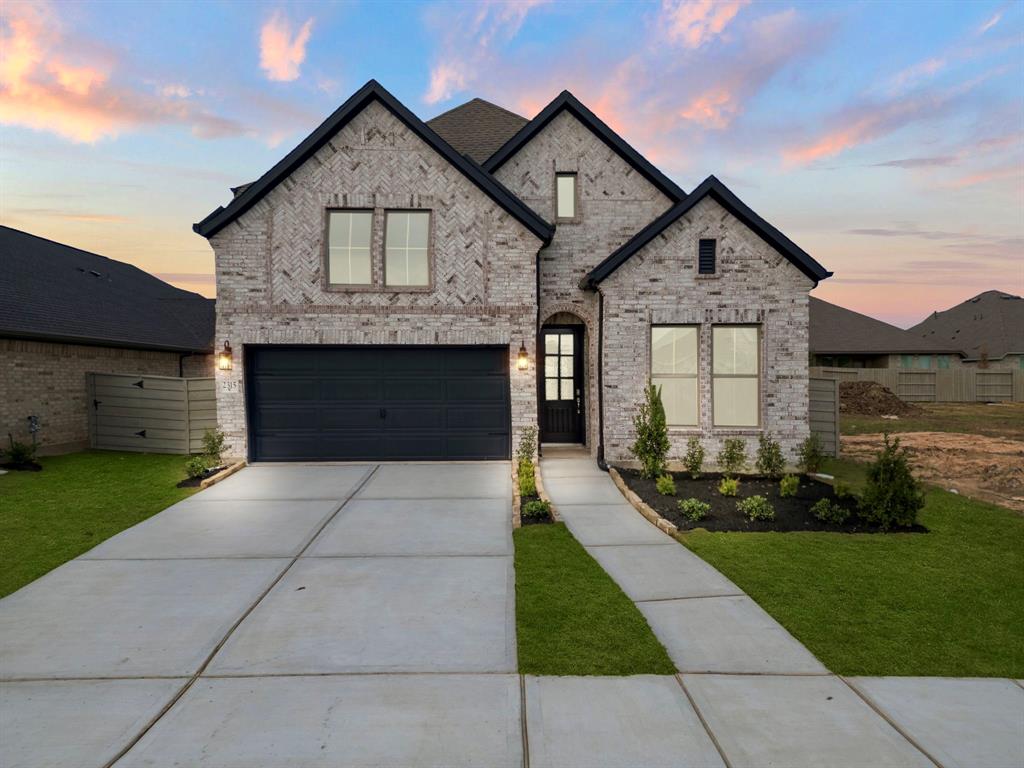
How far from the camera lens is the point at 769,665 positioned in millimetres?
4250

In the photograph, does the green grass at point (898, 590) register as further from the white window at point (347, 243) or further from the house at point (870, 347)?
the house at point (870, 347)

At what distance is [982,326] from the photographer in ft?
137

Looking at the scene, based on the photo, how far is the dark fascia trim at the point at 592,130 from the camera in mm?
12906

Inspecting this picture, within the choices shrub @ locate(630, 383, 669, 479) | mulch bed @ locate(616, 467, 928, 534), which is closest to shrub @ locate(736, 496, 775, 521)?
mulch bed @ locate(616, 467, 928, 534)

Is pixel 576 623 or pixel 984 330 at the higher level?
pixel 984 330

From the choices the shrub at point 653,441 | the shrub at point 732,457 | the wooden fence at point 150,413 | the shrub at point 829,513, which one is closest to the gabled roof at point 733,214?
the shrub at point 653,441

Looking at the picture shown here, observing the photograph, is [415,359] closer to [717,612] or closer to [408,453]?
[408,453]

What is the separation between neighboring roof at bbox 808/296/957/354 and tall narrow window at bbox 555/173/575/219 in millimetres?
27273

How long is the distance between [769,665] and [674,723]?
1183 mm

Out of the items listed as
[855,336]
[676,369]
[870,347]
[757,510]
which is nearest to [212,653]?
[757,510]

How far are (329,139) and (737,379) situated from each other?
1010 cm

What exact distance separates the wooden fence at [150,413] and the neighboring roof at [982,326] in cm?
4298

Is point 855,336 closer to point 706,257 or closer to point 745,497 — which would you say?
point 706,257

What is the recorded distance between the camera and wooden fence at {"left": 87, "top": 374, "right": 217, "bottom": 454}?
1359 cm
